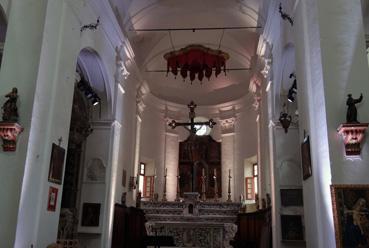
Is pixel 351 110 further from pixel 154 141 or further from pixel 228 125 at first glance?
pixel 154 141

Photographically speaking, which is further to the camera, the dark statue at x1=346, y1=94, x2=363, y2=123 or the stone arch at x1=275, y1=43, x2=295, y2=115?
the stone arch at x1=275, y1=43, x2=295, y2=115

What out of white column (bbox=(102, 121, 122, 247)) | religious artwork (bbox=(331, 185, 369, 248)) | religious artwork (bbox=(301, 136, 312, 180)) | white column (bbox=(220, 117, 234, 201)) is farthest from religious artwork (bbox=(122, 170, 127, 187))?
religious artwork (bbox=(331, 185, 369, 248))

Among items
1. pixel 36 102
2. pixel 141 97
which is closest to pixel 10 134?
pixel 36 102

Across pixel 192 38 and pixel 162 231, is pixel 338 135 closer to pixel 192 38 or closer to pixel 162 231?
pixel 162 231

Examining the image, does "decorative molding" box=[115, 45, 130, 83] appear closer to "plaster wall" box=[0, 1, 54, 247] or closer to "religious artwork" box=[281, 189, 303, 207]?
"plaster wall" box=[0, 1, 54, 247]

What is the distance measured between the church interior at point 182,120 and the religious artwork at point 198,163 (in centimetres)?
5

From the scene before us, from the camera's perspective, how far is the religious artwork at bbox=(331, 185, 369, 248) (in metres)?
5.45

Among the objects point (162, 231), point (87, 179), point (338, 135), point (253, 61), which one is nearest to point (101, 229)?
point (87, 179)

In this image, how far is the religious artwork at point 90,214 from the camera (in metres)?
10.5

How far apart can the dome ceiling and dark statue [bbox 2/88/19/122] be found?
510cm

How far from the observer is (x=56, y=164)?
23.8ft

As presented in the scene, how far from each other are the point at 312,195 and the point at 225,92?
11.5 m

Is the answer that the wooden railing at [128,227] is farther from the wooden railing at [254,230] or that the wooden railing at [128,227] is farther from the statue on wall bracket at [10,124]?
the statue on wall bracket at [10,124]

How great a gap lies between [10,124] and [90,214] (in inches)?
195
